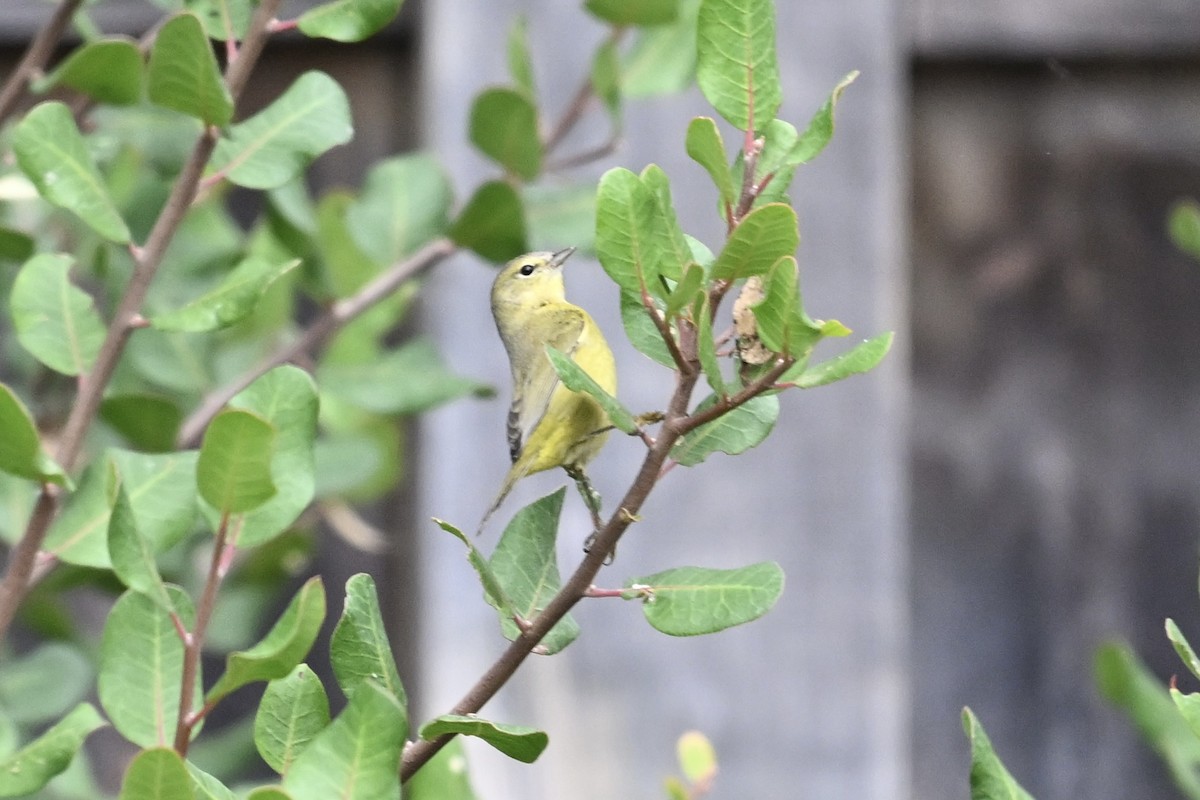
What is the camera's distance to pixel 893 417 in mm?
1549

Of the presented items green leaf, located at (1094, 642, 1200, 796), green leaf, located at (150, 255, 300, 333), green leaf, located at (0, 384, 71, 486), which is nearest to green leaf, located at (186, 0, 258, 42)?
green leaf, located at (150, 255, 300, 333)

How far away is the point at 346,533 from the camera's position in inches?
60.4

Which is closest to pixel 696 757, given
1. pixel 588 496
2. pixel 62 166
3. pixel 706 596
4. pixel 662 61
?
pixel 588 496

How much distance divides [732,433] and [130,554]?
26 centimetres

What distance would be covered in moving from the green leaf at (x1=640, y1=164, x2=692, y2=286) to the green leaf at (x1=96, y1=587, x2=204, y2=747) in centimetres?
28

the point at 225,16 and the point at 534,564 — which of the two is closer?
the point at 534,564

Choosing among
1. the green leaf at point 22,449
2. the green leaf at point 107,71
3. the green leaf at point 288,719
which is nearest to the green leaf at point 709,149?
the green leaf at point 288,719

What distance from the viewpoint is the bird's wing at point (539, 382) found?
3.80 feet

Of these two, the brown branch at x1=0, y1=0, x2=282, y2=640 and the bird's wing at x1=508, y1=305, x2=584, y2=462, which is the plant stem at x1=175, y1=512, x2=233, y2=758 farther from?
the bird's wing at x1=508, y1=305, x2=584, y2=462

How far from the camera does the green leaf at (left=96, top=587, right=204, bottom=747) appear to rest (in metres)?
0.68

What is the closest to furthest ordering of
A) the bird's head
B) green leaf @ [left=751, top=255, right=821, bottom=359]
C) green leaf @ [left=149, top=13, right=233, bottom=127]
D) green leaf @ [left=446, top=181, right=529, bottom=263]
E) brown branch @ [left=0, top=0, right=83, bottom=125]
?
green leaf @ [left=751, top=255, right=821, bottom=359] < green leaf @ [left=149, top=13, right=233, bottom=127] < brown branch @ [left=0, top=0, right=83, bottom=125] < green leaf @ [left=446, top=181, right=529, bottom=263] < the bird's head

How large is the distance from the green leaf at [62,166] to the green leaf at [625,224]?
0.39 meters

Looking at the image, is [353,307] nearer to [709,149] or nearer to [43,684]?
[43,684]

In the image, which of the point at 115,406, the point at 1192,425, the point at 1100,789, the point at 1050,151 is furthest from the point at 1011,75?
the point at 115,406
